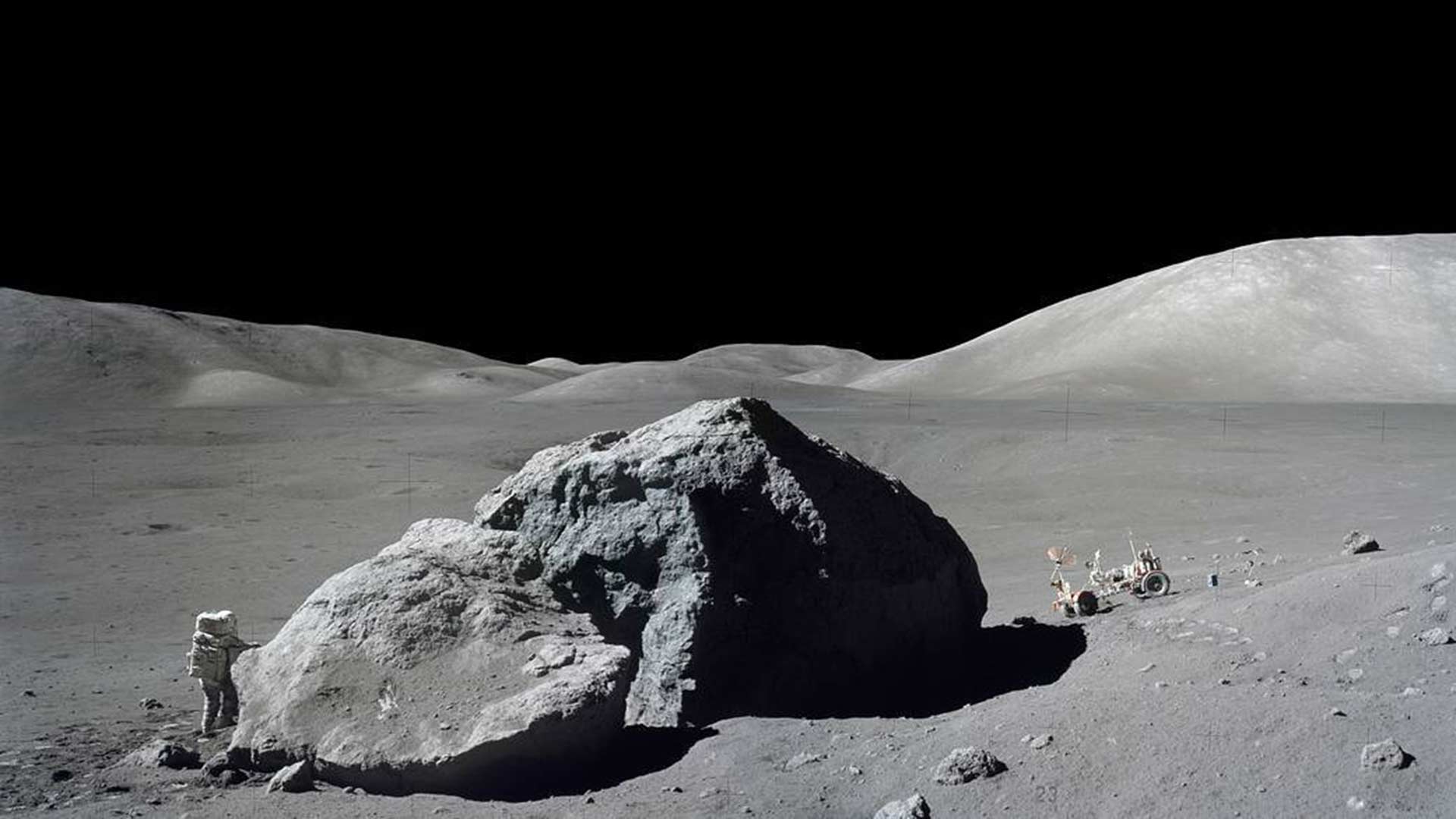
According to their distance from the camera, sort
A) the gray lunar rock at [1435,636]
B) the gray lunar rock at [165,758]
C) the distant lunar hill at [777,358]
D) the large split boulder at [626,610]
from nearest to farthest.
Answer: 1. the gray lunar rock at [1435,636]
2. the large split boulder at [626,610]
3. the gray lunar rock at [165,758]
4. the distant lunar hill at [777,358]

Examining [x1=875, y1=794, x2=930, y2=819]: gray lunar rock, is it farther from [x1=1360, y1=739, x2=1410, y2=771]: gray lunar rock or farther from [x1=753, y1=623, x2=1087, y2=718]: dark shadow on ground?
[x1=1360, y1=739, x2=1410, y2=771]: gray lunar rock

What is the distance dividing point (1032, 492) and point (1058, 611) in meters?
7.71

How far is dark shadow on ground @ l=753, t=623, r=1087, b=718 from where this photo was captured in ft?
14.6

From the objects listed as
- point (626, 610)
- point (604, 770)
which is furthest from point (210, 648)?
point (604, 770)

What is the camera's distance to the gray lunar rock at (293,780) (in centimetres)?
394

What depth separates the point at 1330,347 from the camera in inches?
1195


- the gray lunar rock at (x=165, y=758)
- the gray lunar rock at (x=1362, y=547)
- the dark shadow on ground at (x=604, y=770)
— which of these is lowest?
the dark shadow on ground at (x=604, y=770)

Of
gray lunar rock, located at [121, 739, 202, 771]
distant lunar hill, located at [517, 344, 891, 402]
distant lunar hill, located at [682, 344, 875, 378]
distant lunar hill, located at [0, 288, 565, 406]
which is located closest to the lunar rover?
gray lunar rock, located at [121, 739, 202, 771]

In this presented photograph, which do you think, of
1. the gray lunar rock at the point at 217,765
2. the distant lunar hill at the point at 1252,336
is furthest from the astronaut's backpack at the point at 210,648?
the distant lunar hill at the point at 1252,336

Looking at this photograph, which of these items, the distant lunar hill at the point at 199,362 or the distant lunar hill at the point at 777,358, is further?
the distant lunar hill at the point at 777,358

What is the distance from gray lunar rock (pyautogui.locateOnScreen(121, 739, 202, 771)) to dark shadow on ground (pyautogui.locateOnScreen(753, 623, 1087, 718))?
2.04 meters

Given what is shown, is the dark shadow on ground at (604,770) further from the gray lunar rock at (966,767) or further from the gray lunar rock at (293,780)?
the gray lunar rock at (966,767)

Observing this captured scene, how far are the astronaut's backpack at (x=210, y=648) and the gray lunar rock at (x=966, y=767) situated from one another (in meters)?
2.73

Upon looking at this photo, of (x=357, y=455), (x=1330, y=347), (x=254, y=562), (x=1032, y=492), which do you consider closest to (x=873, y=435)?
(x=1032, y=492)
